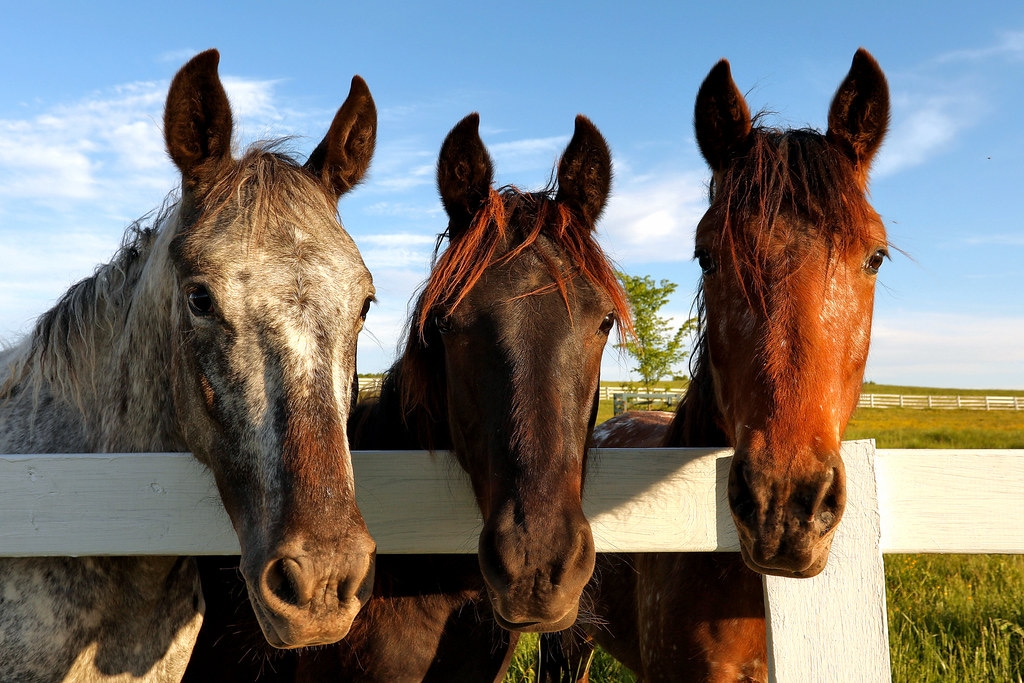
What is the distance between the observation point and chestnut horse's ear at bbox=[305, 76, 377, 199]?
8.93 feet

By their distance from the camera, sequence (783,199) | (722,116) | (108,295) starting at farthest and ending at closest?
(722,116)
(108,295)
(783,199)

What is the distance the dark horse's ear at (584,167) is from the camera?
2.78 m

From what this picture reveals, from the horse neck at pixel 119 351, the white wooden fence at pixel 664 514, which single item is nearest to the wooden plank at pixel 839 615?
the white wooden fence at pixel 664 514

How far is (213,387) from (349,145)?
1176 mm

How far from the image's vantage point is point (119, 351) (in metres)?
2.60

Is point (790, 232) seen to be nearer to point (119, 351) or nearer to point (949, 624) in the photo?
point (119, 351)

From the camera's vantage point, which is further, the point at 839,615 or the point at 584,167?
the point at 584,167

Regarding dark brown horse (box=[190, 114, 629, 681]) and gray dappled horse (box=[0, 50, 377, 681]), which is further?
dark brown horse (box=[190, 114, 629, 681])

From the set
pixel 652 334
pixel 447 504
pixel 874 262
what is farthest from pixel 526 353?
pixel 652 334

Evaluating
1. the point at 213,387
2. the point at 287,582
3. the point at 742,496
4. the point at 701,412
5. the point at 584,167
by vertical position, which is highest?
the point at 584,167

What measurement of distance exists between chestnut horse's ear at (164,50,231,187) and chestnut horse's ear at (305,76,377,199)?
32 cm

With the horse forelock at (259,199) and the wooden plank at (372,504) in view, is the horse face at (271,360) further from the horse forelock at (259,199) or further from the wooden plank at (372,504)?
the wooden plank at (372,504)

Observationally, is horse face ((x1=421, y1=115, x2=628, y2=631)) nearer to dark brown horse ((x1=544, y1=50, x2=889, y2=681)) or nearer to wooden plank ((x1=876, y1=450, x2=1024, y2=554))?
dark brown horse ((x1=544, y1=50, x2=889, y2=681))

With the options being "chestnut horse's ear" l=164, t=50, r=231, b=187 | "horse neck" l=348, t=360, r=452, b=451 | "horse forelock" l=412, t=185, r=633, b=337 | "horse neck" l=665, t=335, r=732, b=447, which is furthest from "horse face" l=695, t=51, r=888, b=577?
"chestnut horse's ear" l=164, t=50, r=231, b=187
